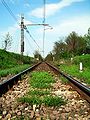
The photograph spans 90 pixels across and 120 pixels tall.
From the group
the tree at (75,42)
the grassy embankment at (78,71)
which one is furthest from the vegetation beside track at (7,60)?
the tree at (75,42)

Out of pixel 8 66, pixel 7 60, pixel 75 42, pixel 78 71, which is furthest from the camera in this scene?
pixel 75 42

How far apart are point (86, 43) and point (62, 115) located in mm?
87544

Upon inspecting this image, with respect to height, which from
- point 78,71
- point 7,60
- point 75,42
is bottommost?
point 78,71

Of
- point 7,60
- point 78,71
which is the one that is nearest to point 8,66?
point 7,60

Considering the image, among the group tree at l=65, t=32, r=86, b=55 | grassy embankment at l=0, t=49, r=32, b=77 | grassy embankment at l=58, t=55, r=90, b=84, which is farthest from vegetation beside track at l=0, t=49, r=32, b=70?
tree at l=65, t=32, r=86, b=55

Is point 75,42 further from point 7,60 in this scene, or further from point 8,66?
point 8,66

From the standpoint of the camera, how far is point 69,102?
23.0 feet

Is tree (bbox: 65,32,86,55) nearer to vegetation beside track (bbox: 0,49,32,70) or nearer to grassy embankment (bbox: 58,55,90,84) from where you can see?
vegetation beside track (bbox: 0,49,32,70)

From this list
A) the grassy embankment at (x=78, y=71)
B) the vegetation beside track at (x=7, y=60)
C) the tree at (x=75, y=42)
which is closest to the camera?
the grassy embankment at (x=78, y=71)

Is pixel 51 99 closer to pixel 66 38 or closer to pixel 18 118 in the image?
pixel 18 118

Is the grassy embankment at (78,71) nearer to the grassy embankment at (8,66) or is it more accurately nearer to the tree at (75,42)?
the grassy embankment at (8,66)

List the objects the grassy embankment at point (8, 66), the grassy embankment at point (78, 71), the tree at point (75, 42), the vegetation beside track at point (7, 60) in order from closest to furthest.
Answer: the grassy embankment at point (78, 71), the grassy embankment at point (8, 66), the vegetation beside track at point (7, 60), the tree at point (75, 42)

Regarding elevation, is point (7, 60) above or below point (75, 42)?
below

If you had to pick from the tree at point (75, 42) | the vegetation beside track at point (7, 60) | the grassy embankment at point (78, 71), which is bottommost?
the grassy embankment at point (78, 71)
